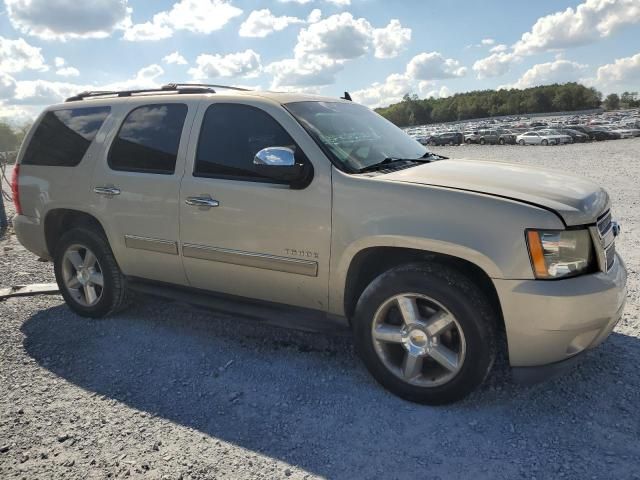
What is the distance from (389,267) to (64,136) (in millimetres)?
3180

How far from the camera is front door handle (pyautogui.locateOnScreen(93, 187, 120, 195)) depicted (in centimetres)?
414

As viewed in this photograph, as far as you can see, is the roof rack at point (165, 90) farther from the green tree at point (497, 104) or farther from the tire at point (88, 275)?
the green tree at point (497, 104)

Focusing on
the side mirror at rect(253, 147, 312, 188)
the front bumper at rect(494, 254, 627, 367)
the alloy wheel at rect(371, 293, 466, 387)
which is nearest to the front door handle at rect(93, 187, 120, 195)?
the side mirror at rect(253, 147, 312, 188)

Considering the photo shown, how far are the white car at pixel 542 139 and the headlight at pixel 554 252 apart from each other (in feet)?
150

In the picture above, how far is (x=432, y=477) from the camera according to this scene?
2.48 meters

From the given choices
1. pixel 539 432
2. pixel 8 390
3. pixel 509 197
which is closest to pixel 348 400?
pixel 539 432

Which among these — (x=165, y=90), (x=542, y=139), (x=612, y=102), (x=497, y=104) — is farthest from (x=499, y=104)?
(x=165, y=90)

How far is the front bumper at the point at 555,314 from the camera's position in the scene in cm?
268

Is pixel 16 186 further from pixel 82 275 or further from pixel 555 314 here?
pixel 555 314

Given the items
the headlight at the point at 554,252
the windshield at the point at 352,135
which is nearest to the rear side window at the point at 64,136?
the windshield at the point at 352,135

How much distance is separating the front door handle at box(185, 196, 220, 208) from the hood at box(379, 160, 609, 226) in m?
1.22

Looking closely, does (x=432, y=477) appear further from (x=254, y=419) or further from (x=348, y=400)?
(x=254, y=419)

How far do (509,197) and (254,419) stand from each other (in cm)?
191

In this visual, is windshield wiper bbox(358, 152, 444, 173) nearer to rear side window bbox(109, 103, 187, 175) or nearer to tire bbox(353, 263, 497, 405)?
tire bbox(353, 263, 497, 405)
